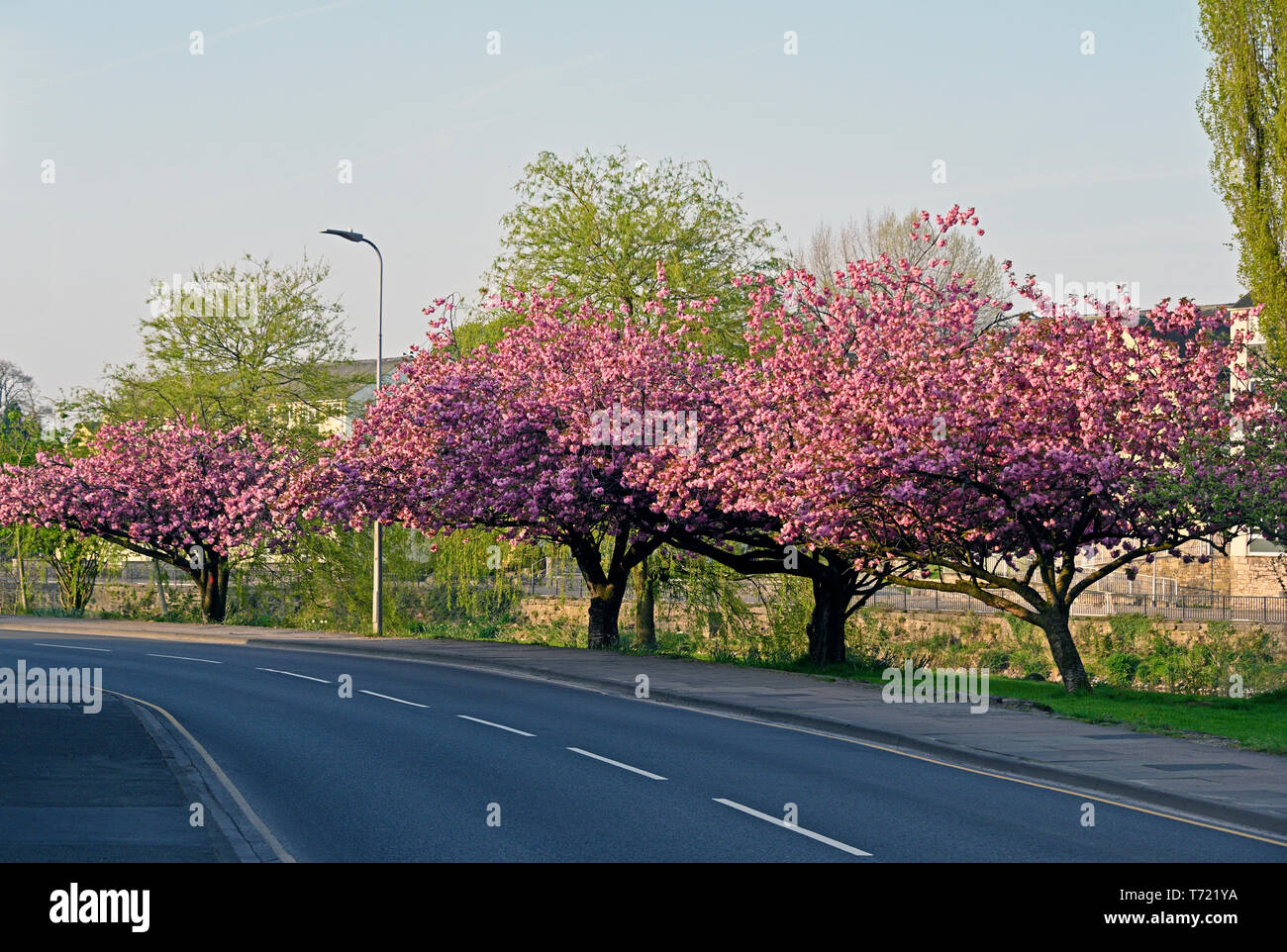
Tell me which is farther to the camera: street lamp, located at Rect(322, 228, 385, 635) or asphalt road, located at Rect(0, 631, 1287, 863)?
street lamp, located at Rect(322, 228, 385, 635)

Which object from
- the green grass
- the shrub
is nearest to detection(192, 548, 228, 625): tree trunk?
the green grass

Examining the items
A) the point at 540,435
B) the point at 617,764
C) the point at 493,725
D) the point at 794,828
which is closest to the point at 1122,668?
the point at 540,435

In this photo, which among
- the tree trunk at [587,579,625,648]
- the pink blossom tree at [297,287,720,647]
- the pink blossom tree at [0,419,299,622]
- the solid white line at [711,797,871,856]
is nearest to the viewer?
the solid white line at [711,797,871,856]

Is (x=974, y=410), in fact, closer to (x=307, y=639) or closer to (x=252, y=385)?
(x=307, y=639)

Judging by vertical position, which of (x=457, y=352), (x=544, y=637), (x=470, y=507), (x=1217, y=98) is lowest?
(x=544, y=637)

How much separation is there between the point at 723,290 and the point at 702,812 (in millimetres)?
24681

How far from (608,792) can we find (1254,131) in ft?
68.9

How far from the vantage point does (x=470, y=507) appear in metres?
29.5

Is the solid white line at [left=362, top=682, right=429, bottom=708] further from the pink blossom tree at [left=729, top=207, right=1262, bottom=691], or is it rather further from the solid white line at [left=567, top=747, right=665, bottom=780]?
the pink blossom tree at [left=729, top=207, right=1262, bottom=691]

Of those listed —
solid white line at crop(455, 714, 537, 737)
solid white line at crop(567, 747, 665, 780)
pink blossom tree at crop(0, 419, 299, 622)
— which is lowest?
solid white line at crop(455, 714, 537, 737)

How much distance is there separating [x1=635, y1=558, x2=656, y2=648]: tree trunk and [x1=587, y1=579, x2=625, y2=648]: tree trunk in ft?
10.7

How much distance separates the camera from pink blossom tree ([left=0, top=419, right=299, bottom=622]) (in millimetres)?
41406

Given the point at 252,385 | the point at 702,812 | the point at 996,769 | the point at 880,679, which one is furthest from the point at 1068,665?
the point at 252,385
